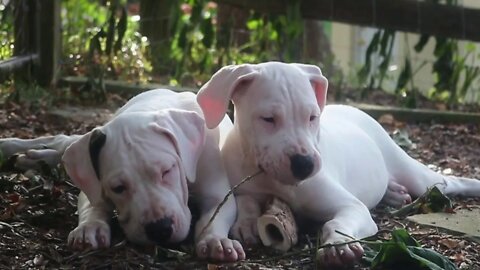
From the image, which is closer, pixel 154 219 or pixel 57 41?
pixel 154 219

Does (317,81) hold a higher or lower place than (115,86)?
higher

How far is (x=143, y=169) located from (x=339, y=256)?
734 mm

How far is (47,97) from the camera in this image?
22.3ft

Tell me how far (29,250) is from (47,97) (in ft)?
11.0

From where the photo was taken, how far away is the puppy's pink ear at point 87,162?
3.61 metres

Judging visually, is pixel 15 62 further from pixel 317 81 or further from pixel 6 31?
pixel 317 81

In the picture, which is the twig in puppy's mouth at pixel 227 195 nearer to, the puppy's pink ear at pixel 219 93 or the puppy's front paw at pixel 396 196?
the puppy's pink ear at pixel 219 93

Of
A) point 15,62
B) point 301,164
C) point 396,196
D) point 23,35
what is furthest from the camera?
point 23,35

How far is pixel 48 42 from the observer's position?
281 inches

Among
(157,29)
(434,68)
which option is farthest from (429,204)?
(157,29)

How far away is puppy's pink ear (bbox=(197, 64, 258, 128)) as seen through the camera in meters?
3.86

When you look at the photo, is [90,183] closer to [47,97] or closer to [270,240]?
[270,240]

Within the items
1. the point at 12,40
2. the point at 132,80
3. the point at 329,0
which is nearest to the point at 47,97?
the point at 12,40

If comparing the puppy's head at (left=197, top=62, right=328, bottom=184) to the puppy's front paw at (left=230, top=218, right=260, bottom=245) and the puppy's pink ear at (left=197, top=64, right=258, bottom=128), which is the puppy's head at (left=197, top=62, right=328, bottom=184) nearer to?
the puppy's pink ear at (left=197, top=64, right=258, bottom=128)
